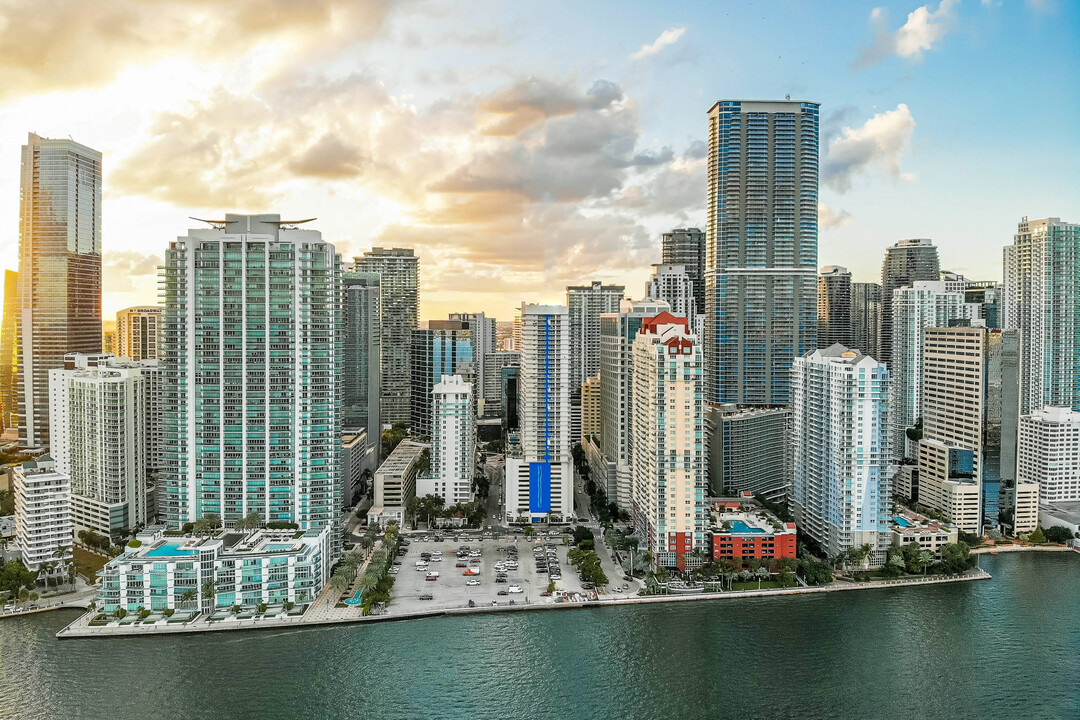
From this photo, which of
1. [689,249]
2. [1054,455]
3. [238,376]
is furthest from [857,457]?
[689,249]

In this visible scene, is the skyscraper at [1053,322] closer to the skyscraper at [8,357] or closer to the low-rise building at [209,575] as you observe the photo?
the low-rise building at [209,575]

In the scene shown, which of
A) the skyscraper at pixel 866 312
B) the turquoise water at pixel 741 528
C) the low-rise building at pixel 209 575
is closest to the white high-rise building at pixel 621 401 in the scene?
the turquoise water at pixel 741 528

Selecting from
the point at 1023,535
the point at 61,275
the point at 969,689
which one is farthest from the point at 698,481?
the point at 61,275

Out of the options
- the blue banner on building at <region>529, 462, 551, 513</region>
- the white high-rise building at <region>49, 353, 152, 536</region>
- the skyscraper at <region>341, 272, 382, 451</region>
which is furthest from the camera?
the skyscraper at <region>341, 272, 382, 451</region>

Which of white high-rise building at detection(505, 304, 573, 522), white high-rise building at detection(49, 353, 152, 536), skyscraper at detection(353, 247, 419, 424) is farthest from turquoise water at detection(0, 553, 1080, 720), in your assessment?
skyscraper at detection(353, 247, 419, 424)

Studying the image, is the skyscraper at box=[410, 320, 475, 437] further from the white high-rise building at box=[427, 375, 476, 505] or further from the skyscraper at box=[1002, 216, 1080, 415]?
the skyscraper at box=[1002, 216, 1080, 415]

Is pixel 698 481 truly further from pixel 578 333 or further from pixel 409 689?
pixel 578 333
